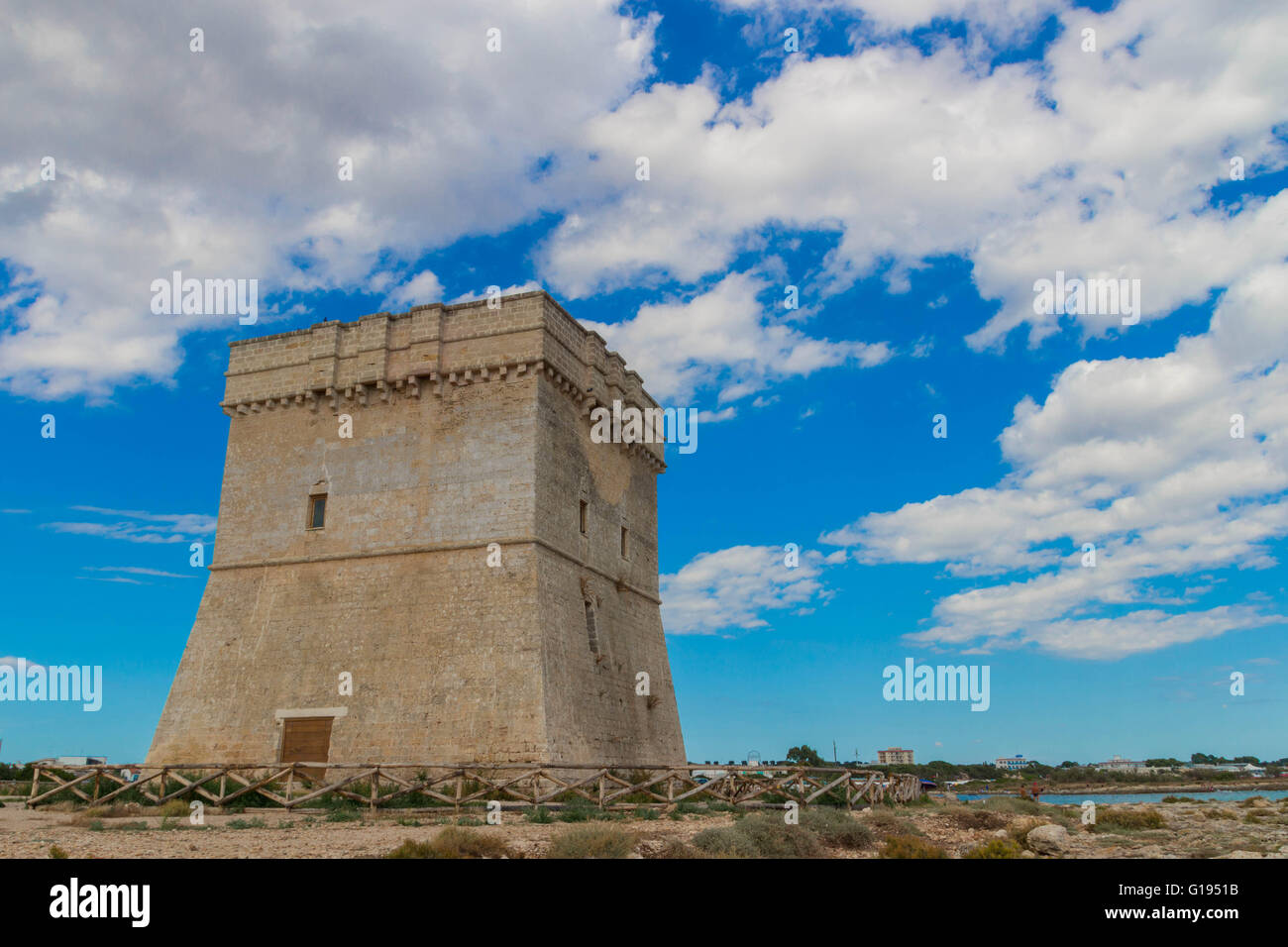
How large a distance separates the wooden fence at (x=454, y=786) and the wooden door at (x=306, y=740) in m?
0.32

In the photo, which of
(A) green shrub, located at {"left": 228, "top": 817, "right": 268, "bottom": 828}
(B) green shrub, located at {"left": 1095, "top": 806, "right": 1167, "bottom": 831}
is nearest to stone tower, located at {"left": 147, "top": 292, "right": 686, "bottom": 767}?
(A) green shrub, located at {"left": 228, "top": 817, "right": 268, "bottom": 828}

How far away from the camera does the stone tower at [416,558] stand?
19328mm

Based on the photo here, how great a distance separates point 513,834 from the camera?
40.4ft

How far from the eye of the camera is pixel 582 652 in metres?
21.4

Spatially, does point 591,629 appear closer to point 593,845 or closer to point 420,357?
point 420,357

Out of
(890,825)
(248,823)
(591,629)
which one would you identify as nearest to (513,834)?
(248,823)

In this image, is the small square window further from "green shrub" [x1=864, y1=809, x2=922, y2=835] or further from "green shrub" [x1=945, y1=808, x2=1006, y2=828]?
"green shrub" [x1=945, y1=808, x2=1006, y2=828]

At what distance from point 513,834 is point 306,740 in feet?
31.8

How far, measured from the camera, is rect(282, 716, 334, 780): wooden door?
780 inches

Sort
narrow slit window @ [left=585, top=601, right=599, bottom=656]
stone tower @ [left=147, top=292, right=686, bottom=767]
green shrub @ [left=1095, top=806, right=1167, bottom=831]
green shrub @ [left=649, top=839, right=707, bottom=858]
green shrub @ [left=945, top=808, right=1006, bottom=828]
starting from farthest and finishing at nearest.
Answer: narrow slit window @ [left=585, top=601, right=599, bottom=656] → stone tower @ [left=147, top=292, right=686, bottom=767] → green shrub @ [left=1095, top=806, right=1167, bottom=831] → green shrub @ [left=945, top=808, right=1006, bottom=828] → green shrub @ [left=649, top=839, right=707, bottom=858]

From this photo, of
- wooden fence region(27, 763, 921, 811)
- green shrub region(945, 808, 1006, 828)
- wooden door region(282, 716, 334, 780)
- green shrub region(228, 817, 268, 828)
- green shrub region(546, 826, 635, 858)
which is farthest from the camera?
wooden door region(282, 716, 334, 780)

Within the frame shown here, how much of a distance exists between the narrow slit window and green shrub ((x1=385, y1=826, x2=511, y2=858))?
35.9 feet
